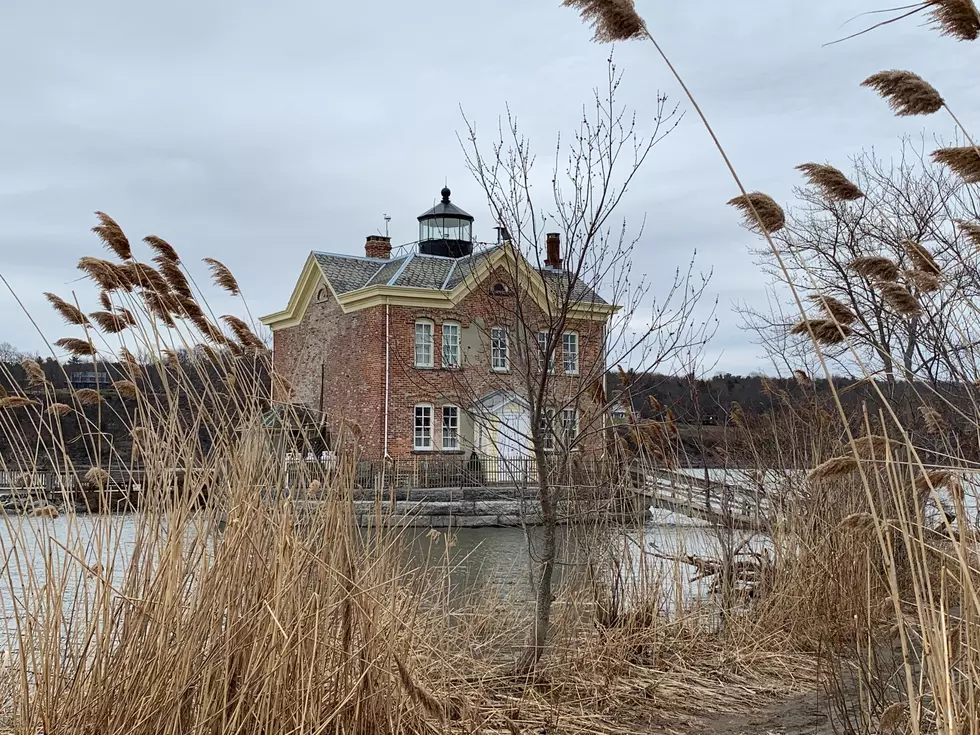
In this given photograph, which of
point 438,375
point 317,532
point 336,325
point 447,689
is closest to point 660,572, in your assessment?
point 447,689

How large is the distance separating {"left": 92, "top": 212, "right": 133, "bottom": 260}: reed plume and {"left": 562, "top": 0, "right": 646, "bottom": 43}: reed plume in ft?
4.94

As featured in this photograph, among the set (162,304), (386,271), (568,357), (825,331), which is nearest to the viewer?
(825,331)

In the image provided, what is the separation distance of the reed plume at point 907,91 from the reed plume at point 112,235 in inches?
85.3

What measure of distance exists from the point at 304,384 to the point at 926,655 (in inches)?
1000

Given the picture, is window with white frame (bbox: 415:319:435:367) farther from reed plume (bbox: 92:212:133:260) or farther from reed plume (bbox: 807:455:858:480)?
reed plume (bbox: 807:455:858:480)

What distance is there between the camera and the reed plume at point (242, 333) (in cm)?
329

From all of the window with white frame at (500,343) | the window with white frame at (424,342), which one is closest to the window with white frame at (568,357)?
the window with white frame at (500,343)

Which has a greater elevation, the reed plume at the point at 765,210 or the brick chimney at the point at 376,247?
the brick chimney at the point at 376,247

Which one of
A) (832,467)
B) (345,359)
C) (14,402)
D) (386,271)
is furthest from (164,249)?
(386,271)

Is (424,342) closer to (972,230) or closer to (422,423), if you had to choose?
(422,423)

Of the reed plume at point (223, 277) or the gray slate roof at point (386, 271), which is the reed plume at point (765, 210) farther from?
the gray slate roof at point (386, 271)

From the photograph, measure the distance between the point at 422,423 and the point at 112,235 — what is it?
21386 mm

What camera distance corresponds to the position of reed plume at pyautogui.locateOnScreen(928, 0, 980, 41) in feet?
7.05

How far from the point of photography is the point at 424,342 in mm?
24359
